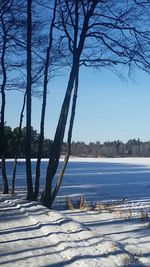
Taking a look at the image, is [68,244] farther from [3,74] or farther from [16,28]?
[3,74]

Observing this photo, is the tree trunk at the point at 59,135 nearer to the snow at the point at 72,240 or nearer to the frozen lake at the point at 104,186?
the snow at the point at 72,240

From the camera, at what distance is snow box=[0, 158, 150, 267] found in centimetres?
646

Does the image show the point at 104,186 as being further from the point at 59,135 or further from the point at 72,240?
the point at 72,240

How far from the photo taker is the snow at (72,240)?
6464mm

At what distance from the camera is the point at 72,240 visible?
776 cm

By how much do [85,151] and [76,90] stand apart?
149085 millimetres

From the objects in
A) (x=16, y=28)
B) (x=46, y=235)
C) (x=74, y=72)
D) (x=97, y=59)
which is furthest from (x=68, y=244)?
(x=16, y=28)

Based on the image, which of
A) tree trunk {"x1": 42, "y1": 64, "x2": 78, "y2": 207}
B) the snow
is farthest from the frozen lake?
the snow

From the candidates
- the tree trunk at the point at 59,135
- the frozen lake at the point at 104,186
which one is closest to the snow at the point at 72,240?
the tree trunk at the point at 59,135

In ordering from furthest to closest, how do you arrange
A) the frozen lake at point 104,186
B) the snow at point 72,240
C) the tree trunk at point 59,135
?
1. the frozen lake at point 104,186
2. the tree trunk at point 59,135
3. the snow at point 72,240

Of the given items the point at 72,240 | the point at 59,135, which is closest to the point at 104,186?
the point at 59,135

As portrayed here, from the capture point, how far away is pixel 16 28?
2047 centimetres

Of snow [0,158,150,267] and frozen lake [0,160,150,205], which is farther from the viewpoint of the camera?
frozen lake [0,160,150,205]

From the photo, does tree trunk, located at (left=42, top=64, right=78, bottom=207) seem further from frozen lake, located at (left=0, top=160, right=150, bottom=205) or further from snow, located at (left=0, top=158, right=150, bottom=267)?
frozen lake, located at (left=0, top=160, right=150, bottom=205)
